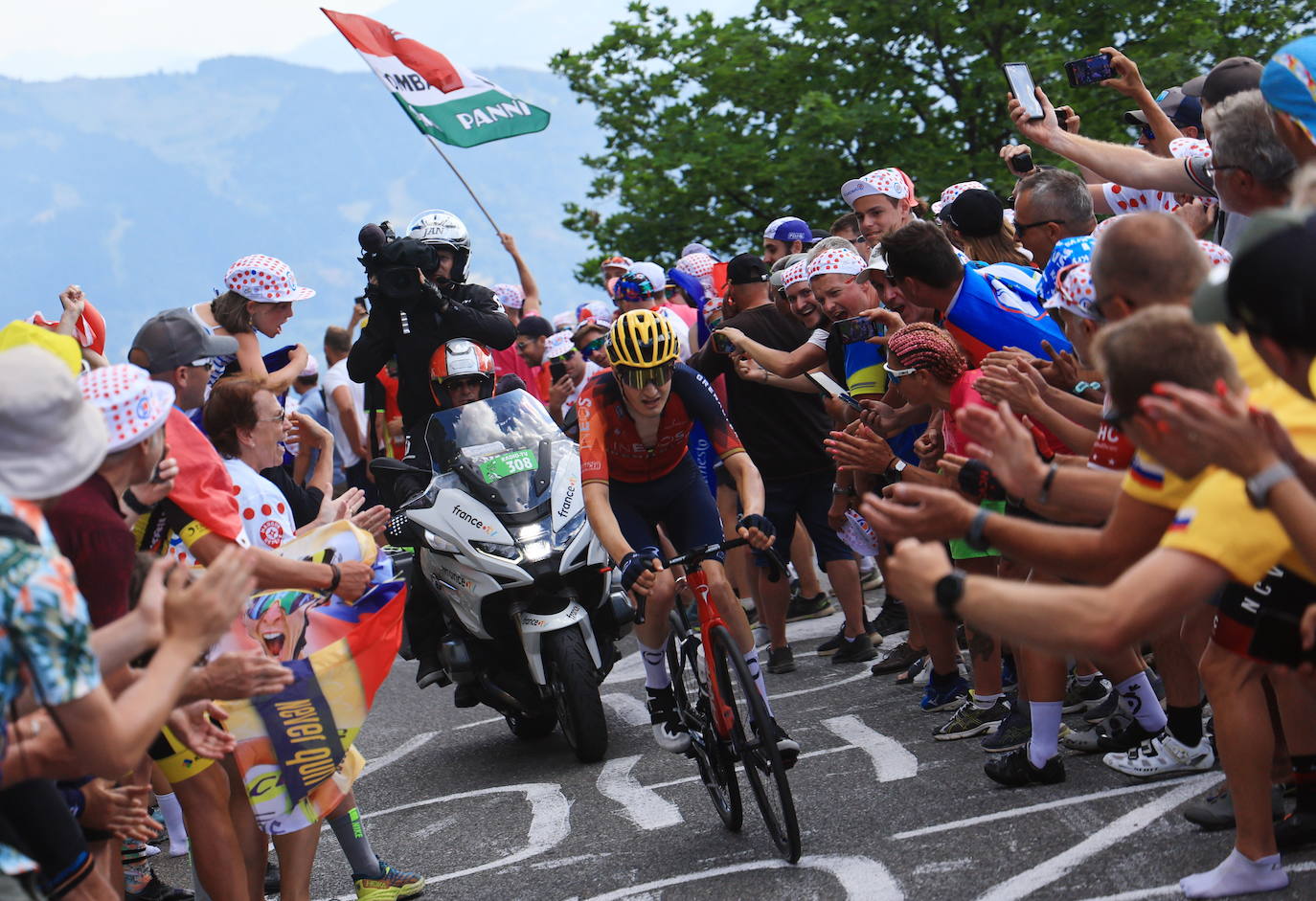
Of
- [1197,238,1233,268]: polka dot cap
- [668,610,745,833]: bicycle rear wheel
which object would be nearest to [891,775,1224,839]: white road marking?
[668,610,745,833]: bicycle rear wheel

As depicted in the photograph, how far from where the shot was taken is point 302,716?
5.02m

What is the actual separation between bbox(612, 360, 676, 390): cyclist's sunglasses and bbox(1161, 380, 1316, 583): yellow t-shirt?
11.3 ft

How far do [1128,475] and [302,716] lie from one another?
2.87 metres

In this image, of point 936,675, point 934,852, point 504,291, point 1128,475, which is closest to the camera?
point 1128,475

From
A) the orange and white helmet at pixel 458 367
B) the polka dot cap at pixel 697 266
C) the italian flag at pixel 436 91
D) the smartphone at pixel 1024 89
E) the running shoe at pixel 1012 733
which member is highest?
the italian flag at pixel 436 91

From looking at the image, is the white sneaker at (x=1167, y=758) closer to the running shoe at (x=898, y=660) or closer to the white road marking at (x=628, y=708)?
the running shoe at (x=898, y=660)

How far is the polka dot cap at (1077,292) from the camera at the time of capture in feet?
16.2

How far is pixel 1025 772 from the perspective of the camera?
588cm

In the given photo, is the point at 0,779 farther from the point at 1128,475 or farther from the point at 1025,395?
the point at 1025,395

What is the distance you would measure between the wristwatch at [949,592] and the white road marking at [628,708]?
16.7 ft

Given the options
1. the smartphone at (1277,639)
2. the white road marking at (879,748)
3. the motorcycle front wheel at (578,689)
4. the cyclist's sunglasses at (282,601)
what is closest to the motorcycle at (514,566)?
the motorcycle front wheel at (578,689)

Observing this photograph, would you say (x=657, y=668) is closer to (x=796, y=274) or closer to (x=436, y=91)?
(x=796, y=274)

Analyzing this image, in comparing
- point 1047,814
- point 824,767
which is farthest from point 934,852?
point 824,767

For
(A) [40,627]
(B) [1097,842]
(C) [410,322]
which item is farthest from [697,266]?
(A) [40,627]
